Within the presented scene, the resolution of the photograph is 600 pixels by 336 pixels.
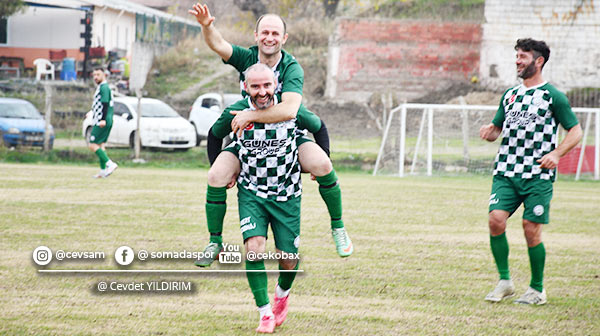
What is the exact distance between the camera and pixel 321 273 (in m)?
7.24

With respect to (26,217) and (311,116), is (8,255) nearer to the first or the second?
(26,217)

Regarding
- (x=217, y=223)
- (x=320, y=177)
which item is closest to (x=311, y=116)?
(x=320, y=177)

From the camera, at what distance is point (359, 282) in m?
6.86

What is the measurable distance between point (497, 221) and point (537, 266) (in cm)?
46

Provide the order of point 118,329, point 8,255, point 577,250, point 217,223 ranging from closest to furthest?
1. point 118,329
2. point 217,223
3. point 8,255
4. point 577,250

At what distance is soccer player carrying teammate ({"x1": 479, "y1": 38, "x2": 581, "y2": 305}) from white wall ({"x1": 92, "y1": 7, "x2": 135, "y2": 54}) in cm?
2890

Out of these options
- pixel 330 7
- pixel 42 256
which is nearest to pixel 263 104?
pixel 42 256

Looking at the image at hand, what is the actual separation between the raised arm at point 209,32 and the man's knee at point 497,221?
2.52 metres

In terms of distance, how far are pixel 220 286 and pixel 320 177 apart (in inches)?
56.9

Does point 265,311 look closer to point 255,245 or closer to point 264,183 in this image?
point 255,245

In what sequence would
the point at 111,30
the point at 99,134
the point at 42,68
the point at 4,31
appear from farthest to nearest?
the point at 111,30 < the point at 4,31 < the point at 42,68 < the point at 99,134

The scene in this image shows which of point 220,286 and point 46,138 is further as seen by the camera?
point 46,138

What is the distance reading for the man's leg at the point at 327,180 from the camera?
17.9 ft

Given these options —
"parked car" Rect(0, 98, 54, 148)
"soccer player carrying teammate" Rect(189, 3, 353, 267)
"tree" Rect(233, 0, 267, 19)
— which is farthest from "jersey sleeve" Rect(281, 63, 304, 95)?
"tree" Rect(233, 0, 267, 19)
